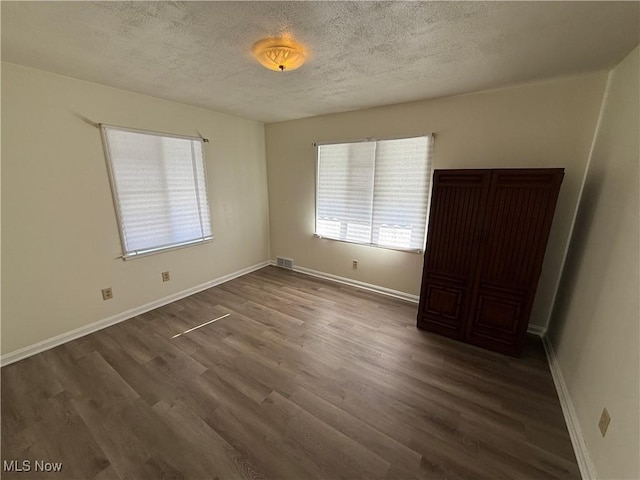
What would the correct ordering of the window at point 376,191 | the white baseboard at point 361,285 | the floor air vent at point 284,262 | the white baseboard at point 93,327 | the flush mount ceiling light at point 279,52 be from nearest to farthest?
the flush mount ceiling light at point 279,52 → the white baseboard at point 93,327 → the window at point 376,191 → the white baseboard at point 361,285 → the floor air vent at point 284,262

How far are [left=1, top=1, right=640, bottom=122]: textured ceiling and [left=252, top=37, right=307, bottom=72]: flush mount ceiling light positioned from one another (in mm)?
63

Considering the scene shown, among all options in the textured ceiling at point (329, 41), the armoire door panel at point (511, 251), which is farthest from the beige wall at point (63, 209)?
the armoire door panel at point (511, 251)

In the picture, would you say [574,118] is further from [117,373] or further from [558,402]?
[117,373]

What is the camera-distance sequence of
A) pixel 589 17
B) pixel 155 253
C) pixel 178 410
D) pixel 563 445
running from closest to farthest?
pixel 589 17, pixel 563 445, pixel 178 410, pixel 155 253

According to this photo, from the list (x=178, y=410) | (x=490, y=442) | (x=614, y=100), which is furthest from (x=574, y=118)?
(x=178, y=410)

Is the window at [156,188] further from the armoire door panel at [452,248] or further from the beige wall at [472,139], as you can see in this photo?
the armoire door panel at [452,248]

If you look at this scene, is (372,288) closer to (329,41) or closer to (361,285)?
(361,285)

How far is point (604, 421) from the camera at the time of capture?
50.6 inches

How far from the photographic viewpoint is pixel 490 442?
4.92ft

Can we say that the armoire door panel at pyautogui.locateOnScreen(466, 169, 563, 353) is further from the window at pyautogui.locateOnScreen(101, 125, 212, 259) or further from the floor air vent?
the window at pyautogui.locateOnScreen(101, 125, 212, 259)

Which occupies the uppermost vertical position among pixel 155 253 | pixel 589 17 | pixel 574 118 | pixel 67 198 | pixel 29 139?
pixel 589 17

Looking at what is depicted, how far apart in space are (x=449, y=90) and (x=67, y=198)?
368cm

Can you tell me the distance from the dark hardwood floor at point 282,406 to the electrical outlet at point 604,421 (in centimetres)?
29

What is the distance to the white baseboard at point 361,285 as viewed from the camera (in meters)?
3.25
